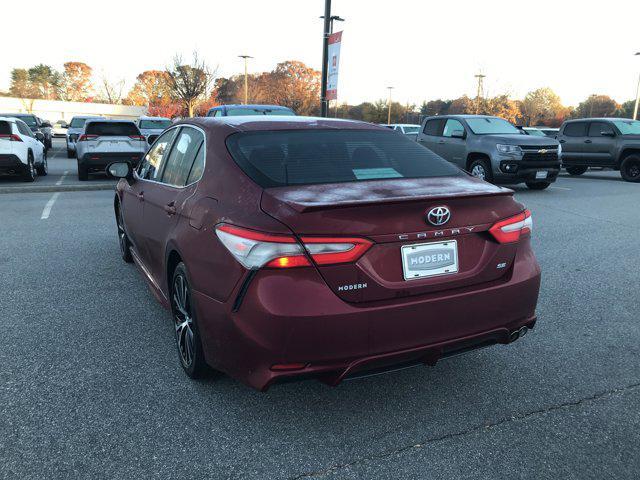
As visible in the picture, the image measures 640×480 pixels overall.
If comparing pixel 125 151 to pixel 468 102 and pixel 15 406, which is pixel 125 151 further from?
pixel 468 102

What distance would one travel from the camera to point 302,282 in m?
2.39

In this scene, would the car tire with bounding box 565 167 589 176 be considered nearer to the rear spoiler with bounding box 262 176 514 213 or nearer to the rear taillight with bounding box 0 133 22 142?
the rear taillight with bounding box 0 133 22 142

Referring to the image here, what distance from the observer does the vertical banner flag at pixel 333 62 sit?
43.5 ft

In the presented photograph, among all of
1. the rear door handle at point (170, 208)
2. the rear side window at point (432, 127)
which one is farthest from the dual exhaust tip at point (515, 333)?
the rear side window at point (432, 127)

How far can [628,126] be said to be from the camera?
16.7 m

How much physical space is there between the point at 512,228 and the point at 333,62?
11426mm

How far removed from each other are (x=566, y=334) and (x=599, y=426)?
51.7 inches

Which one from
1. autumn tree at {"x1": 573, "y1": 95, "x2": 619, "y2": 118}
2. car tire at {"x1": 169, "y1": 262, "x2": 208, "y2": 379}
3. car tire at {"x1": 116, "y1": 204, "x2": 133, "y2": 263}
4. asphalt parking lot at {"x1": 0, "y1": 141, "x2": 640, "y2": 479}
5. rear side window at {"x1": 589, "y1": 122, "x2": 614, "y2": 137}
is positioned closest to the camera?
asphalt parking lot at {"x1": 0, "y1": 141, "x2": 640, "y2": 479}

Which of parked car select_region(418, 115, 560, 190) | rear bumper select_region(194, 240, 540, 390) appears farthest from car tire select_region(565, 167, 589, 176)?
rear bumper select_region(194, 240, 540, 390)

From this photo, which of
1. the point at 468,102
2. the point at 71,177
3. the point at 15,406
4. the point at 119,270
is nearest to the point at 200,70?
the point at 71,177

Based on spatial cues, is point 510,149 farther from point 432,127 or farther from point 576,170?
point 576,170

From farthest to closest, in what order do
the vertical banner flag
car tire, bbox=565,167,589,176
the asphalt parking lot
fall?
car tire, bbox=565,167,589,176, the vertical banner flag, the asphalt parking lot

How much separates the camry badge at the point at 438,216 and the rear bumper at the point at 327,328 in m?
0.36

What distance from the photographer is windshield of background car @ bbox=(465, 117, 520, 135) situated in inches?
520
